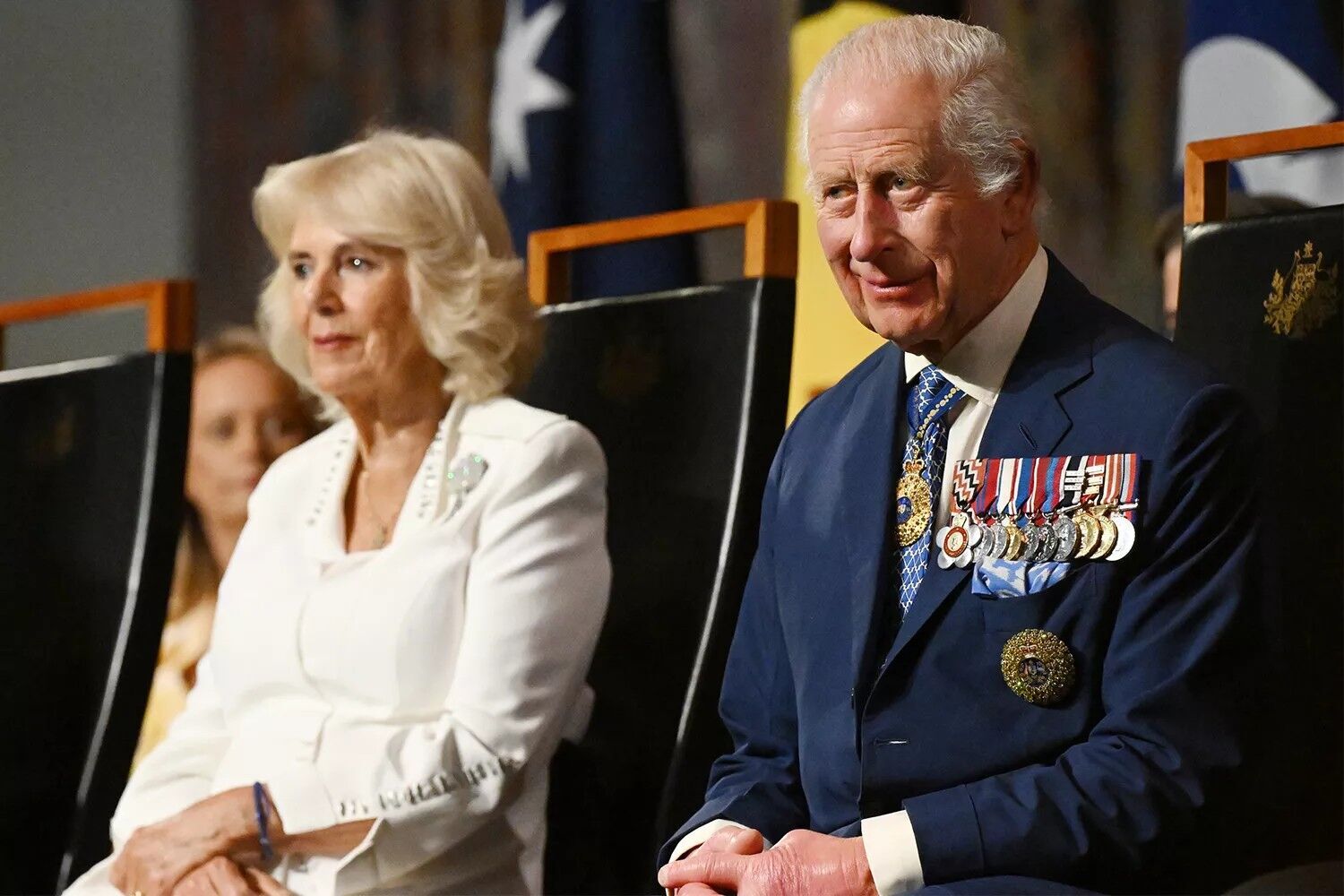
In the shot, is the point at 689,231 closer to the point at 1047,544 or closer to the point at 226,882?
the point at 1047,544

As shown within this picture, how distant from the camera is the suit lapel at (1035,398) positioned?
1.65m

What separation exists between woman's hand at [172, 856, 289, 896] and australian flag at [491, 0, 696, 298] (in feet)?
3.65

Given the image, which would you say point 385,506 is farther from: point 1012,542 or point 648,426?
point 1012,542

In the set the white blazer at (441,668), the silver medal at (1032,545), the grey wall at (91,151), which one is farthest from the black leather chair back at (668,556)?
the grey wall at (91,151)

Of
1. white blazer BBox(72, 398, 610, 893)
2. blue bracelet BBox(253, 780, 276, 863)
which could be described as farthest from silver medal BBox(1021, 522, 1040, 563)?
blue bracelet BBox(253, 780, 276, 863)

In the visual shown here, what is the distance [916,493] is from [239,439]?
5.28 ft

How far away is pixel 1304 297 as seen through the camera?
5.87ft

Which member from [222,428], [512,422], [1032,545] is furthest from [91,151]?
[1032,545]

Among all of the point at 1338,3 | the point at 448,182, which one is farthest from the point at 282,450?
the point at 1338,3

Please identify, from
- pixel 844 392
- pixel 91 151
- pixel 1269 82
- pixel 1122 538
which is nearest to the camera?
pixel 1122 538

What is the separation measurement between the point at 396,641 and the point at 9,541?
99 cm

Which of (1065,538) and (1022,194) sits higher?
(1022,194)

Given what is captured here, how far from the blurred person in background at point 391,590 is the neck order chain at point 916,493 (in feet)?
2.15

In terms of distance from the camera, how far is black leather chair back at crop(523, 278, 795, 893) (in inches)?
87.4
